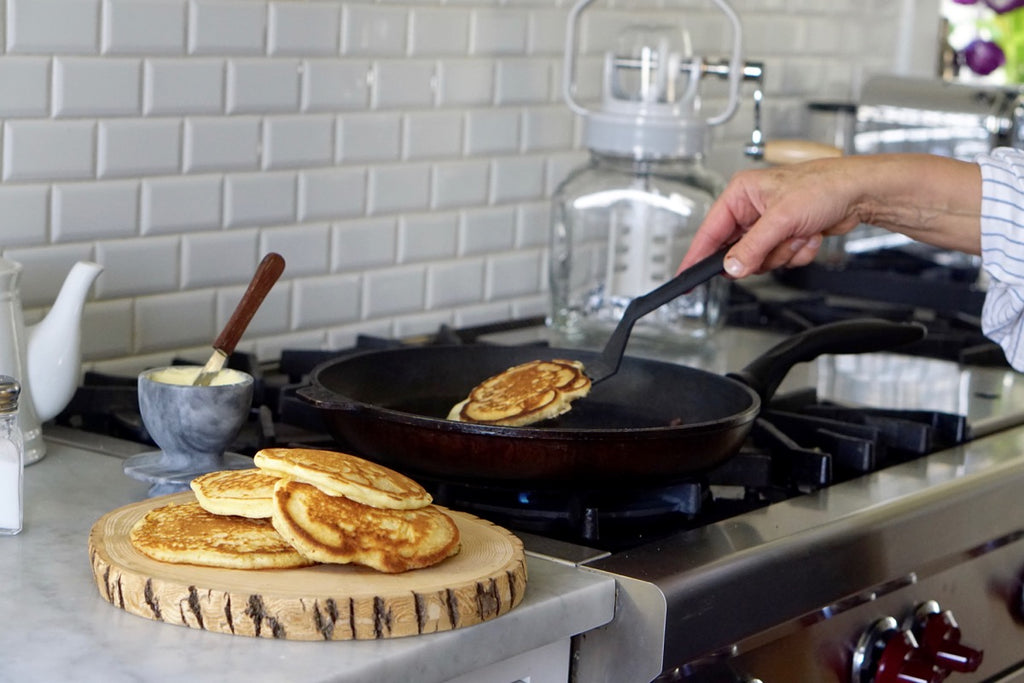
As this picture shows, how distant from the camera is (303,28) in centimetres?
165

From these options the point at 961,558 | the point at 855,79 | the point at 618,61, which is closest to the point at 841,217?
the point at 961,558

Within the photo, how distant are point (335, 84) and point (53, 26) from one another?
1.34ft

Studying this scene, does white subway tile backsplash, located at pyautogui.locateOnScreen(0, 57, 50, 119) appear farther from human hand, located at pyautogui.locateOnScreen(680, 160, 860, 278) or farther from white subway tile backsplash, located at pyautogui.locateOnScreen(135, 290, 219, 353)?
human hand, located at pyautogui.locateOnScreen(680, 160, 860, 278)

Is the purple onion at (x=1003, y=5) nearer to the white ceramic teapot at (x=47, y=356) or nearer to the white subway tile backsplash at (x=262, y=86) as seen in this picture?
the white subway tile backsplash at (x=262, y=86)

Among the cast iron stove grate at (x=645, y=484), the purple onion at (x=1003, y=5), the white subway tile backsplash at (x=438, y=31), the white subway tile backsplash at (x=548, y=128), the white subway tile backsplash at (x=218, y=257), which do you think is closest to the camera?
the cast iron stove grate at (x=645, y=484)

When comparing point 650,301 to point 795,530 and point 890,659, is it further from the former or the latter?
point 890,659

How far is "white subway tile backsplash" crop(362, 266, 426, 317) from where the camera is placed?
183 cm

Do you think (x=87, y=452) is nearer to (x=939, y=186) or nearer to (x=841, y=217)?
(x=841, y=217)

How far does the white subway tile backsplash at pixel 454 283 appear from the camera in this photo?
75.9 inches

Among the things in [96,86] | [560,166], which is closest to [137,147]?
[96,86]

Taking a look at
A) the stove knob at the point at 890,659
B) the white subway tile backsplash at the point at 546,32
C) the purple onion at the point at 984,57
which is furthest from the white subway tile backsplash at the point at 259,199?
the purple onion at the point at 984,57

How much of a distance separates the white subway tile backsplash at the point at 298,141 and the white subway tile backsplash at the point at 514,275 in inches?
15.0

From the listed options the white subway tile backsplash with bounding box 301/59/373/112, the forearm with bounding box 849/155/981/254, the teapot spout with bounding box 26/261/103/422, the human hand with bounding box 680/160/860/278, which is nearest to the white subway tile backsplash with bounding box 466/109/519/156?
the white subway tile backsplash with bounding box 301/59/373/112

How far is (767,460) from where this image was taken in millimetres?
1270
